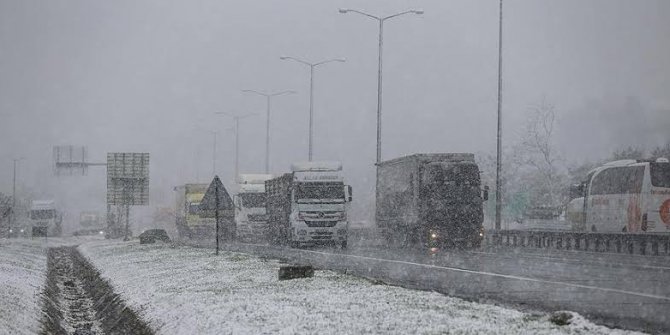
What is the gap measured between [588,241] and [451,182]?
243 inches

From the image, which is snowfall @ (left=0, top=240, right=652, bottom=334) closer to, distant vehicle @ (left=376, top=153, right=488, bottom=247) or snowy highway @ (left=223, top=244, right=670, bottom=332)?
snowy highway @ (left=223, top=244, right=670, bottom=332)

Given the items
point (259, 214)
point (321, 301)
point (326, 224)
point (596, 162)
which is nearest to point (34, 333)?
point (321, 301)

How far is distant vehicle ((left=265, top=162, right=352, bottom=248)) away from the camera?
42531 mm

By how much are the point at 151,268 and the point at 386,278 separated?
11.1 m

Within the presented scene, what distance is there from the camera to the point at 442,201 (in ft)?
→ 137

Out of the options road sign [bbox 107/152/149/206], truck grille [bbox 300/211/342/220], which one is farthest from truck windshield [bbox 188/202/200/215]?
truck grille [bbox 300/211/342/220]

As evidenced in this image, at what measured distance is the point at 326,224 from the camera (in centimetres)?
4256

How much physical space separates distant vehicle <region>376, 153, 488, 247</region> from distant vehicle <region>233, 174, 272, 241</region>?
1520 centimetres

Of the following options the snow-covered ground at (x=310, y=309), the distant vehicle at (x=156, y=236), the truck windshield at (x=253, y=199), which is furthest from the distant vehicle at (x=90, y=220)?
the snow-covered ground at (x=310, y=309)

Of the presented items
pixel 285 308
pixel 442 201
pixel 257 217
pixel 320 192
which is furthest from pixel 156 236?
pixel 285 308

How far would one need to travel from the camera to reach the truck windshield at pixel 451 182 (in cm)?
4162

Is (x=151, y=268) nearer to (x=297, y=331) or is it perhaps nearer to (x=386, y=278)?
(x=386, y=278)

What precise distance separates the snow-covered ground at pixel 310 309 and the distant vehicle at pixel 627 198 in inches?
731

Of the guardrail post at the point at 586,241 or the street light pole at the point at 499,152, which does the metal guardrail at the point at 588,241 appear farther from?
the street light pole at the point at 499,152
